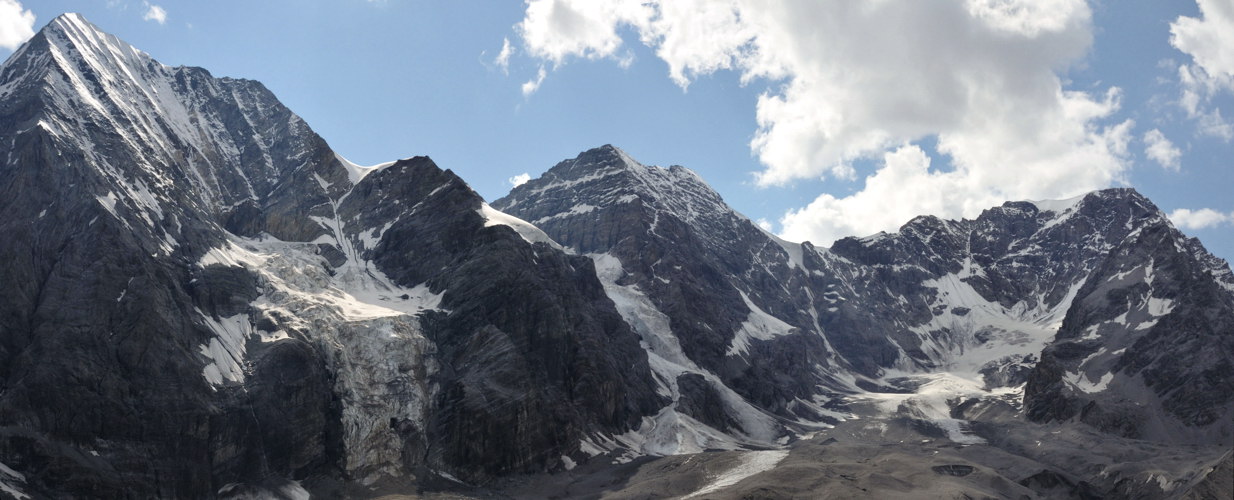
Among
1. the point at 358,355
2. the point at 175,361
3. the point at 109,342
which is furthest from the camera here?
the point at 358,355

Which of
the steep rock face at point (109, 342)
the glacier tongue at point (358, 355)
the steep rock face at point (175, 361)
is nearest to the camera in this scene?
the steep rock face at point (109, 342)

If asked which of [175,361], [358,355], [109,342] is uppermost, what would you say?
[358,355]

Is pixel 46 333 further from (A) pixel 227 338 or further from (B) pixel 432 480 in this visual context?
(B) pixel 432 480

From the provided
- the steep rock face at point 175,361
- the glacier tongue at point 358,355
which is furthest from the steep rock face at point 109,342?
the glacier tongue at point 358,355

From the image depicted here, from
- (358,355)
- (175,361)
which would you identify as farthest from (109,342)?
(358,355)

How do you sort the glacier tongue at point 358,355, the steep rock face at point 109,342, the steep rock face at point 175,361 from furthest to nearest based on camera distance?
1. the glacier tongue at point 358,355
2. the steep rock face at point 175,361
3. the steep rock face at point 109,342

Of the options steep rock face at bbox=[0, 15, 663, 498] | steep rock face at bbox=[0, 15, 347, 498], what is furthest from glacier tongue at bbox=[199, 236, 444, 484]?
steep rock face at bbox=[0, 15, 347, 498]

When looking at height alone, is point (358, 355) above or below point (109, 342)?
above

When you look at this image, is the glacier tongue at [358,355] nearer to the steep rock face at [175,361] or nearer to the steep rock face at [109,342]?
the steep rock face at [175,361]

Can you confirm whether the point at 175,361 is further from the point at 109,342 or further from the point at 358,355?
the point at 358,355

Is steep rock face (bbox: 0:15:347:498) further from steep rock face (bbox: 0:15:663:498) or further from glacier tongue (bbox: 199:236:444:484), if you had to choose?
glacier tongue (bbox: 199:236:444:484)

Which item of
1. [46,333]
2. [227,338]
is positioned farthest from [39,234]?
[227,338]

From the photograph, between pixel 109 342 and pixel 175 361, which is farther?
pixel 175 361

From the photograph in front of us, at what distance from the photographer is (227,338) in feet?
557
